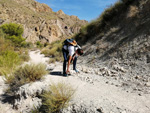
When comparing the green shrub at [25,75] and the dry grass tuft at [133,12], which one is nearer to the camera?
the green shrub at [25,75]

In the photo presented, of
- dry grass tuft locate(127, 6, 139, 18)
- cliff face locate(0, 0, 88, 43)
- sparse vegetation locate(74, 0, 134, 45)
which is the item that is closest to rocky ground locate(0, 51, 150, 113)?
→ dry grass tuft locate(127, 6, 139, 18)

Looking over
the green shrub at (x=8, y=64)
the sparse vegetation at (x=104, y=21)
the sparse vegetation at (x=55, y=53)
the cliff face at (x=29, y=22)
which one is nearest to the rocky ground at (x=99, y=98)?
the green shrub at (x=8, y=64)

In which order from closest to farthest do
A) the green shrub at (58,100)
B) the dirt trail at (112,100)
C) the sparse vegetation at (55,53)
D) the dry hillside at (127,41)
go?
1. the dirt trail at (112,100)
2. the green shrub at (58,100)
3. the dry hillside at (127,41)
4. the sparse vegetation at (55,53)

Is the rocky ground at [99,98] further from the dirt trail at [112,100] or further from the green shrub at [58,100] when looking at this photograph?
the green shrub at [58,100]

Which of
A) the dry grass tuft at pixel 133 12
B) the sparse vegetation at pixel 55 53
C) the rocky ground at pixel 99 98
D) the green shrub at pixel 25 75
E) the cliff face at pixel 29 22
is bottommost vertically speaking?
the rocky ground at pixel 99 98

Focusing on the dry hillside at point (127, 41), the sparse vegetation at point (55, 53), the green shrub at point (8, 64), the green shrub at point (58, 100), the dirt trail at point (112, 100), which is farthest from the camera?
the sparse vegetation at point (55, 53)

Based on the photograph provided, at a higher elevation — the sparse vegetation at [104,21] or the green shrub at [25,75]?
the sparse vegetation at [104,21]

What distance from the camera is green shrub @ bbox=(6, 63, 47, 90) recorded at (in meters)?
3.32

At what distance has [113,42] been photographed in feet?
21.5

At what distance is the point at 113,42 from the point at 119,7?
3956 mm

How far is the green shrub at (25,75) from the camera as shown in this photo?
10.9 ft

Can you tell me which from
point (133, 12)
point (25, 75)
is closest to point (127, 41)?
point (133, 12)

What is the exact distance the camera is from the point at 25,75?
342cm

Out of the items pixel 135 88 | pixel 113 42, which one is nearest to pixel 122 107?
pixel 135 88
